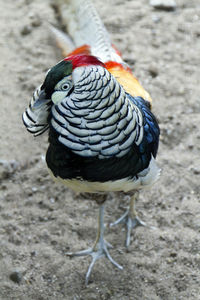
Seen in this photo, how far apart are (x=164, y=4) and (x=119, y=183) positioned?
3218mm

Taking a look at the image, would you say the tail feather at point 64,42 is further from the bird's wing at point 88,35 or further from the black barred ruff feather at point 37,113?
the black barred ruff feather at point 37,113

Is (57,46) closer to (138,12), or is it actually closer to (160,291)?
(138,12)

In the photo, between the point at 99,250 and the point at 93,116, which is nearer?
the point at 93,116

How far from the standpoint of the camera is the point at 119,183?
94.4 inches

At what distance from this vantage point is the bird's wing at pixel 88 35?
325cm

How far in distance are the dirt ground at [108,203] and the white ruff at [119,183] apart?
644 millimetres

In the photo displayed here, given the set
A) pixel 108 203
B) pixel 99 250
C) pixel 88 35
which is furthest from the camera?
pixel 88 35

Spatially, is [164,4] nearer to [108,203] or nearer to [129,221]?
[108,203]

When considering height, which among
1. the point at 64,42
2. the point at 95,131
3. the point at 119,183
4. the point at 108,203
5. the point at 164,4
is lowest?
the point at 108,203

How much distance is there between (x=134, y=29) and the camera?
480cm

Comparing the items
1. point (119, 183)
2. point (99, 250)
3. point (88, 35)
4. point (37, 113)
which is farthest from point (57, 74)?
point (88, 35)

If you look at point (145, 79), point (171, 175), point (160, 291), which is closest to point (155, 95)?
point (145, 79)

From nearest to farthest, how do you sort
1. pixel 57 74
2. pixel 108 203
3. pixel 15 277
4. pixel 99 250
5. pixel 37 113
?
pixel 57 74 → pixel 37 113 → pixel 15 277 → pixel 99 250 → pixel 108 203

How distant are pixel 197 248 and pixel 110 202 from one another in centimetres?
73
